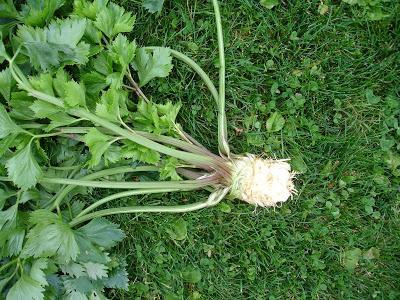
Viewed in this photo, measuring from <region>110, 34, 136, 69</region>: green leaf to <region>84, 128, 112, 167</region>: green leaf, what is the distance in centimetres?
31

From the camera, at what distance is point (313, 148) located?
2.59m

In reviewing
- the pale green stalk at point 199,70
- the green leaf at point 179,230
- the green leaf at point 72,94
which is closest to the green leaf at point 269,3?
the pale green stalk at point 199,70

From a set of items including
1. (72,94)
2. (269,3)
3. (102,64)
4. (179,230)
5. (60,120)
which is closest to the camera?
(72,94)

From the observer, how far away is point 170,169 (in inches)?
91.1

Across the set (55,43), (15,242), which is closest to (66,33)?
(55,43)

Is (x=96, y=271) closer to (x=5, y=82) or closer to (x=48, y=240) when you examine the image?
(x=48, y=240)

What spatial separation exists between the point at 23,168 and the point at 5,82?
0.37 meters

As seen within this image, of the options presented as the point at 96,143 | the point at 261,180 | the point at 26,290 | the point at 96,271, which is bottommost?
the point at 96,271

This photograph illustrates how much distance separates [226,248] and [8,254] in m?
1.04

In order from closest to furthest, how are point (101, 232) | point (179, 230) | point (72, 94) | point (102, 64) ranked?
point (72, 94) → point (102, 64) → point (101, 232) → point (179, 230)

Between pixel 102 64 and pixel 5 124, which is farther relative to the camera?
pixel 102 64

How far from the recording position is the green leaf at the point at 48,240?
88.7 inches

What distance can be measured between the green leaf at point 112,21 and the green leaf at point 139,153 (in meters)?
0.49

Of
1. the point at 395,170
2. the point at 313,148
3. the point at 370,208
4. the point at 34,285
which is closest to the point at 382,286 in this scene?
the point at 370,208
